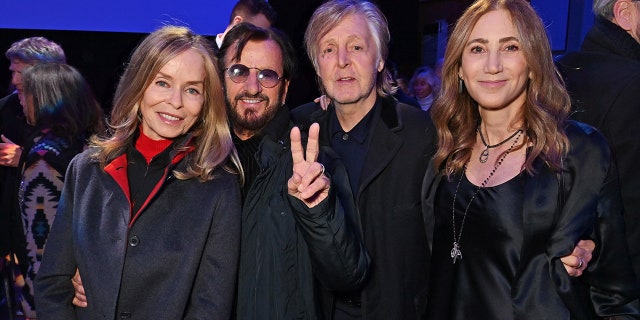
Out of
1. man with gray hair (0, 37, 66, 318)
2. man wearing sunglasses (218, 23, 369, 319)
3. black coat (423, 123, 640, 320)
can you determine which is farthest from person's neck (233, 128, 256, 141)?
man with gray hair (0, 37, 66, 318)

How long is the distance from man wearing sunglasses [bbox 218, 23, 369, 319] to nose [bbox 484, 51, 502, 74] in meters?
0.64

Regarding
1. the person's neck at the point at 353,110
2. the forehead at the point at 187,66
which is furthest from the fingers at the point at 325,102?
the forehead at the point at 187,66

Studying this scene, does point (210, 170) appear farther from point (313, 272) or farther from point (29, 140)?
point (29, 140)

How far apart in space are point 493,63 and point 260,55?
1104mm

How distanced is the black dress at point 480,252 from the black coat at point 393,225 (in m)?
0.16

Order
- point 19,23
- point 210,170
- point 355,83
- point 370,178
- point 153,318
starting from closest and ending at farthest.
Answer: point 153,318, point 210,170, point 370,178, point 355,83, point 19,23

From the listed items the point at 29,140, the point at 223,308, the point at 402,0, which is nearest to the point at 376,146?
the point at 223,308

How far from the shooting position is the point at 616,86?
2.48m

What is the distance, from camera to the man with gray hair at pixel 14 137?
3.62 metres

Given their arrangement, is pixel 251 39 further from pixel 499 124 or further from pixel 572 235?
A: pixel 572 235

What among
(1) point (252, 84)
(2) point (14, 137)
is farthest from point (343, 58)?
(2) point (14, 137)

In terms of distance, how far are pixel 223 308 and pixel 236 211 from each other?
0.35m

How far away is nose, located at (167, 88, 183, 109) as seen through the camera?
2213 millimetres

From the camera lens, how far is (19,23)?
5.82 metres
